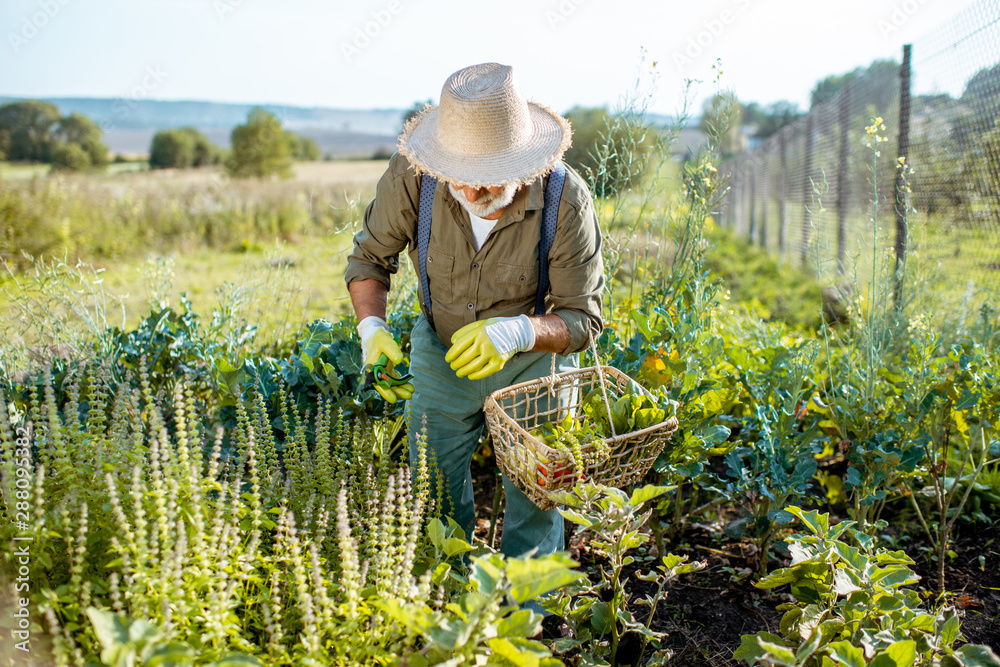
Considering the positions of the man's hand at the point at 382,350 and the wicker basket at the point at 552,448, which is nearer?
the wicker basket at the point at 552,448

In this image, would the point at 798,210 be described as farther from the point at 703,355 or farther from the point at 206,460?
the point at 206,460

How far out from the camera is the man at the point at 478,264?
5.56 feet

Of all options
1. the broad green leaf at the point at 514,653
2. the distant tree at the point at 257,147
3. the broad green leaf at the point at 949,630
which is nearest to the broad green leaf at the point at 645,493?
the broad green leaf at the point at 514,653

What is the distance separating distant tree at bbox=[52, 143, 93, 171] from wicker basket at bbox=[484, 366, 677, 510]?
18.9 m

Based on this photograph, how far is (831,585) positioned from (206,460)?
190cm

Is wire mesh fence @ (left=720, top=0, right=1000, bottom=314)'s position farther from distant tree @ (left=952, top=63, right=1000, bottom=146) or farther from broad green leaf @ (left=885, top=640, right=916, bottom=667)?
broad green leaf @ (left=885, top=640, right=916, bottom=667)

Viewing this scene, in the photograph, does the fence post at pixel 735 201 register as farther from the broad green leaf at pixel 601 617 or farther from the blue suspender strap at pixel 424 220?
the broad green leaf at pixel 601 617

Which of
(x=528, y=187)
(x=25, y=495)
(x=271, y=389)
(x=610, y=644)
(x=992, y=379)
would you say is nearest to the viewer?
(x=25, y=495)

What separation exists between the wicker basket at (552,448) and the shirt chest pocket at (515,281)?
276 millimetres

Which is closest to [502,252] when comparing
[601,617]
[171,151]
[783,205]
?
[601,617]

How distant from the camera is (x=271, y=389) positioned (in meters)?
2.33

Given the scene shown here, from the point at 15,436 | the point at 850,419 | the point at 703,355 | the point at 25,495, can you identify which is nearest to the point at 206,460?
the point at 15,436

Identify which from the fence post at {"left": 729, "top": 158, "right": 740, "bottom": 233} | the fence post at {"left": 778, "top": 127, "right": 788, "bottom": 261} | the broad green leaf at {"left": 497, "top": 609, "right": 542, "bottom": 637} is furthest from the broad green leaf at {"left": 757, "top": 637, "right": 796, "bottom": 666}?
the fence post at {"left": 729, "top": 158, "right": 740, "bottom": 233}

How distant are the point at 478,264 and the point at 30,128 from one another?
868 inches
